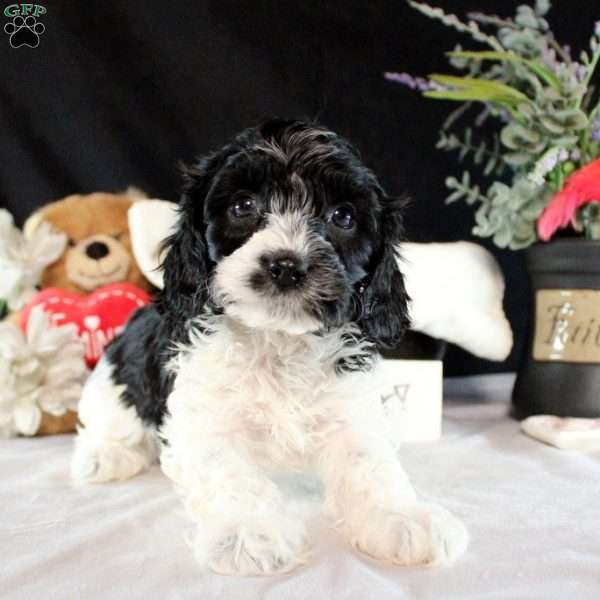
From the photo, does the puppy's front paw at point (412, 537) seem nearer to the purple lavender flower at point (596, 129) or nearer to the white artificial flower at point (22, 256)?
the purple lavender flower at point (596, 129)

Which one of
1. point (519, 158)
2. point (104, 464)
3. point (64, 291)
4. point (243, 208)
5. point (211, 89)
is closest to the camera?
point (243, 208)

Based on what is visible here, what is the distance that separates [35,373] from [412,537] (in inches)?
55.3

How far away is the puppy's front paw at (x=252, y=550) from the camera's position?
1.21 metres

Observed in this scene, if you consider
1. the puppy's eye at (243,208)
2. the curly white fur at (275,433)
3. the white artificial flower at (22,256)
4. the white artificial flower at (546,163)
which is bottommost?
the curly white fur at (275,433)

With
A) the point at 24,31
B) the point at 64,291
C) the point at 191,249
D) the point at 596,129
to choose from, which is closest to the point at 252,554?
the point at 191,249

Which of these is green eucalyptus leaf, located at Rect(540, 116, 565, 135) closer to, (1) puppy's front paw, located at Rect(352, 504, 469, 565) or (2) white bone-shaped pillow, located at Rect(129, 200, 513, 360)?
(2) white bone-shaped pillow, located at Rect(129, 200, 513, 360)

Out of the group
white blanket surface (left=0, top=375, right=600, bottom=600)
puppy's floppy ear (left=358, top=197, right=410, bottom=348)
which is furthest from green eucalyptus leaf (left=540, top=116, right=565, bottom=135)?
white blanket surface (left=0, top=375, right=600, bottom=600)

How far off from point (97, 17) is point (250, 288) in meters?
1.78

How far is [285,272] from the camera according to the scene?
135cm

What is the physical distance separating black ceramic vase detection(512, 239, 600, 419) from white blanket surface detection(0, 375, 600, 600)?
0.86 ft

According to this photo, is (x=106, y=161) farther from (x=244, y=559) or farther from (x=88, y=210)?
(x=244, y=559)

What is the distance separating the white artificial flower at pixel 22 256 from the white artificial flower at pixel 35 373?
266mm

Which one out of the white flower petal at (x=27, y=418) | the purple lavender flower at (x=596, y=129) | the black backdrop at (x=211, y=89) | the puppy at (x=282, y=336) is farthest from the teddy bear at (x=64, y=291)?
the purple lavender flower at (x=596, y=129)

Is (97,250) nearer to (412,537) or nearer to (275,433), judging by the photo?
(275,433)
